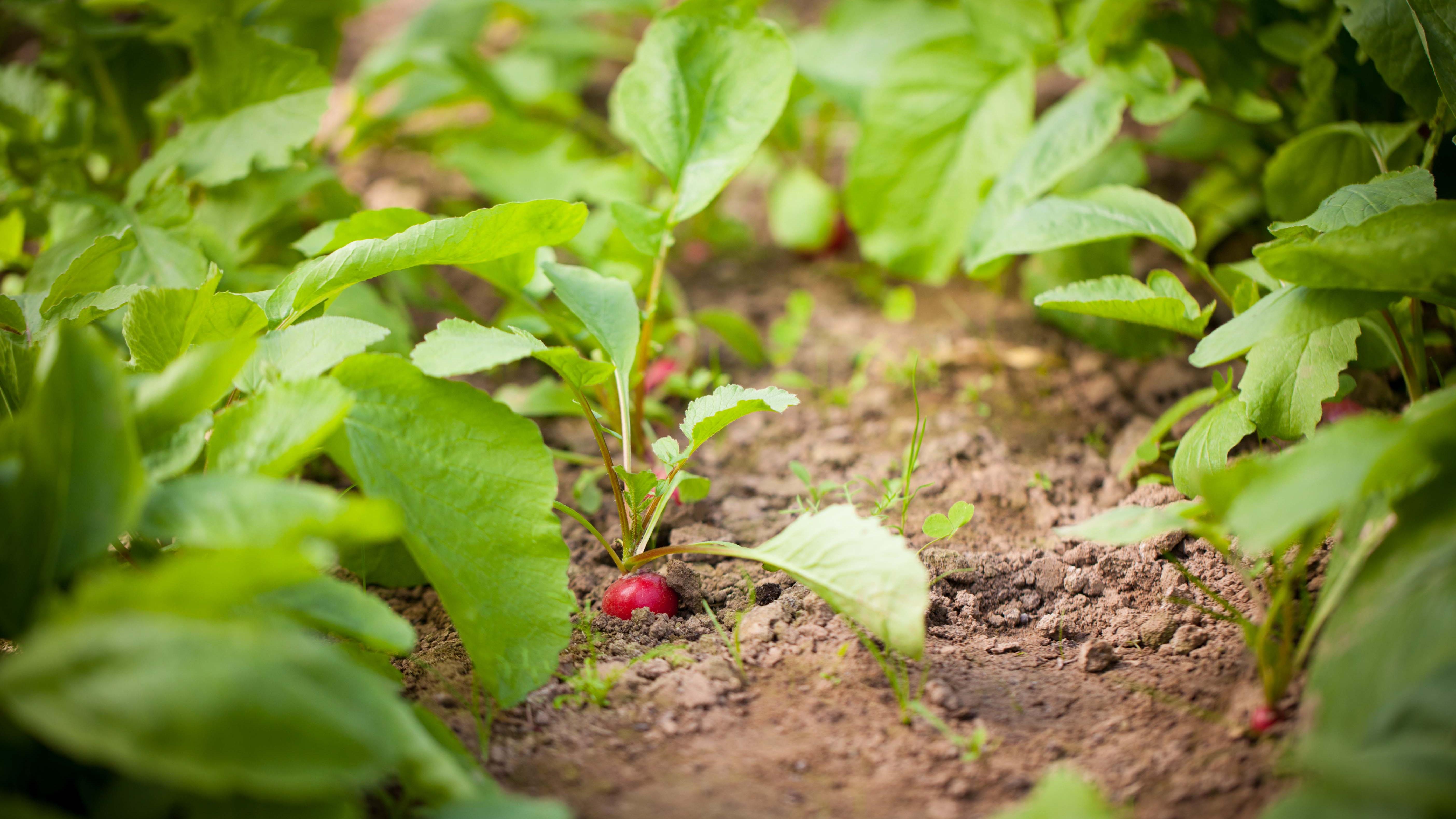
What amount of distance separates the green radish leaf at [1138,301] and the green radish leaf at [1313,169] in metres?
0.47

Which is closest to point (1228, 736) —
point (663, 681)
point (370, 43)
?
point (663, 681)

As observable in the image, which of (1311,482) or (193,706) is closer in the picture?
(193,706)

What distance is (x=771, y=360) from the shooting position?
6.36 ft

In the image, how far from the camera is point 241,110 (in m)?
1.66

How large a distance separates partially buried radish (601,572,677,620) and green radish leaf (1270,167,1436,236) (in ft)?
3.17

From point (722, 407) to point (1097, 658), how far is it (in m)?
0.59

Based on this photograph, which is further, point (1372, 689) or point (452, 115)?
point (452, 115)

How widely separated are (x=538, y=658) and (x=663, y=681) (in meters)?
0.16

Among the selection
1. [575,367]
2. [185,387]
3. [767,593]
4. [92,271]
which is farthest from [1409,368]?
[92,271]

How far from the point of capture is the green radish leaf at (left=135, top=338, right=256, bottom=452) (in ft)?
2.92

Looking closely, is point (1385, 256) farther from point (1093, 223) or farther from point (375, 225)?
point (375, 225)

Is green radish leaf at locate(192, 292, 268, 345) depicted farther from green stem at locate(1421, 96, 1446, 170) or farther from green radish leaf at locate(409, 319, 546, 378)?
green stem at locate(1421, 96, 1446, 170)

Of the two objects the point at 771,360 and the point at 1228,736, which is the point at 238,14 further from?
the point at 1228,736

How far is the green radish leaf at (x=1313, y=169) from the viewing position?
1507 millimetres
